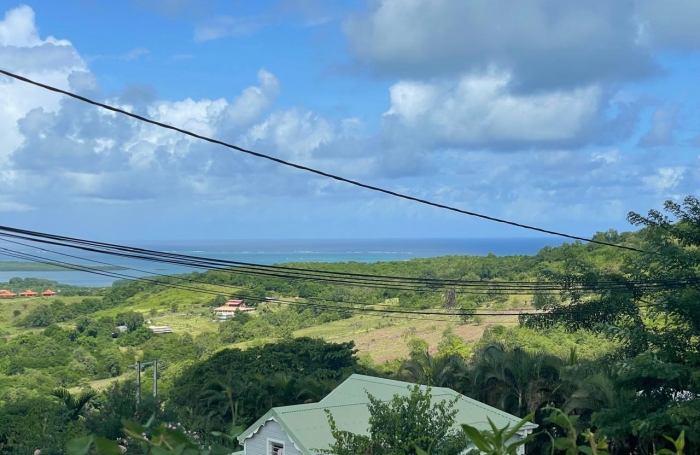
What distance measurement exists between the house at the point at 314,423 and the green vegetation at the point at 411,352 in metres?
1.03

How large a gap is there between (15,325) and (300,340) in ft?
143

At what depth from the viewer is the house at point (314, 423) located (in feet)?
51.8

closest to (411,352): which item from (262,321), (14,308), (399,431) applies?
(399,431)

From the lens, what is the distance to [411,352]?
94.0ft

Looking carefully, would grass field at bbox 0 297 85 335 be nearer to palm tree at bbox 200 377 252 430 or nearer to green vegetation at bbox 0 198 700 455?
green vegetation at bbox 0 198 700 455

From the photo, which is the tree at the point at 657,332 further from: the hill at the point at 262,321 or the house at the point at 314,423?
the hill at the point at 262,321

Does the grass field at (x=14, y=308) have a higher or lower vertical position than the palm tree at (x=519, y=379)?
lower

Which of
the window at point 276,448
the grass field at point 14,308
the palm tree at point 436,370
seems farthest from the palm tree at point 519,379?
the grass field at point 14,308

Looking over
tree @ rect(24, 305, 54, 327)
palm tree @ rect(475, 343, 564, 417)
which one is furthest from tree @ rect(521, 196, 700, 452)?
tree @ rect(24, 305, 54, 327)

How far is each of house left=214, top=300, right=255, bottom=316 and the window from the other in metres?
44.8

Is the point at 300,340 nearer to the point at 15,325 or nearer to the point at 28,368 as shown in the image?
the point at 28,368

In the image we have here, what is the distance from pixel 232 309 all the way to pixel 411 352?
127 ft

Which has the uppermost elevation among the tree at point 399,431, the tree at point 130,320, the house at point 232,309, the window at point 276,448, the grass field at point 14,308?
the tree at point 399,431

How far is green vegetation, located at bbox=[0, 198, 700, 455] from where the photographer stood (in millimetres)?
13641
